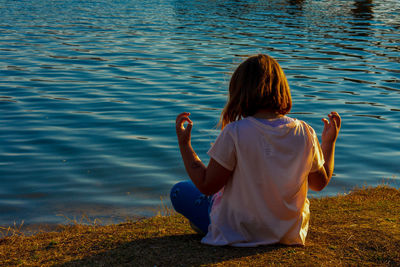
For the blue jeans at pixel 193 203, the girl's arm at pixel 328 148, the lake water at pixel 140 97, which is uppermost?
the girl's arm at pixel 328 148

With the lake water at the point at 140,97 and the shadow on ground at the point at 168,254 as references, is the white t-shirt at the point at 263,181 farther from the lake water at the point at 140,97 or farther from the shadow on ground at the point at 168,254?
the lake water at the point at 140,97

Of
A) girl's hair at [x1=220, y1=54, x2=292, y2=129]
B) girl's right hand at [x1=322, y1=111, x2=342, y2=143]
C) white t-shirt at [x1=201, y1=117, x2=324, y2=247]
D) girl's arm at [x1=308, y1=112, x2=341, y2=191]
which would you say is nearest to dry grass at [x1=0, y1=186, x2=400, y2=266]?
white t-shirt at [x1=201, y1=117, x2=324, y2=247]

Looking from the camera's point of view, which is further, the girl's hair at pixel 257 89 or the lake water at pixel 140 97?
the lake water at pixel 140 97

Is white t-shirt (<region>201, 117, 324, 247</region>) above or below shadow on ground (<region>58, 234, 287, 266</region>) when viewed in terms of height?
above

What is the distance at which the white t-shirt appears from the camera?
11.4 feet

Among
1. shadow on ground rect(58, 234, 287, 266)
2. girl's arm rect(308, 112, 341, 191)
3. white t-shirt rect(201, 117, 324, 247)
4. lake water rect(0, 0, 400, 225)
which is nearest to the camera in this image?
white t-shirt rect(201, 117, 324, 247)

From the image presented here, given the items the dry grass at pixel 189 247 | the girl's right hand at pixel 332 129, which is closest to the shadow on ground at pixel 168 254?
the dry grass at pixel 189 247

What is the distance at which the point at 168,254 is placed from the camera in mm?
3875

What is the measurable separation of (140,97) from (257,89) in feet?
28.7

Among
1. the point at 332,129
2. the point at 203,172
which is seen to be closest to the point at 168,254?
the point at 203,172

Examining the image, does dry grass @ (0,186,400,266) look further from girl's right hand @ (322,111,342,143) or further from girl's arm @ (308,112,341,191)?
girl's right hand @ (322,111,342,143)

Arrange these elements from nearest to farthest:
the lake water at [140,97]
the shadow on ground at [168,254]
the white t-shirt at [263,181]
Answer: the white t-shirt at [263,181] → the shadow on ground at [168,254] → the lake water at [140,97]

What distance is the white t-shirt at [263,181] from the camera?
11.4 ft

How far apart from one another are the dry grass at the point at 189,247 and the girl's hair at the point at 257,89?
40.5 inches
